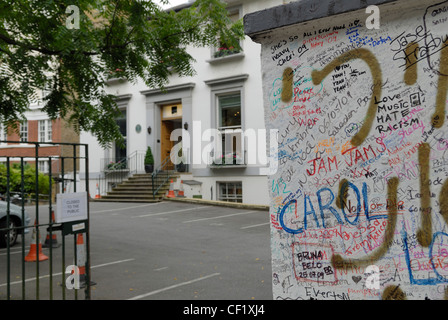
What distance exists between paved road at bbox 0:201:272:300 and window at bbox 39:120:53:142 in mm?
15032

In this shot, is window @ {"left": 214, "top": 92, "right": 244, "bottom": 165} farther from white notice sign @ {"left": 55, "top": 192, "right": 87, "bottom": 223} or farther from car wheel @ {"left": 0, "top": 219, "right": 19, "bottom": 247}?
white notice sign @ {"left": 55, "top": 192, "right": 87, "bottom": 223}

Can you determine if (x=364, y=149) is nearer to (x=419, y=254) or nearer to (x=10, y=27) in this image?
(x=419, y=254)

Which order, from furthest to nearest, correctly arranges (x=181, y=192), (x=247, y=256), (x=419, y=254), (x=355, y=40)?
1. (x=181, y=192)
2. (x=247, y=256)
3. (x=355, y=40)
4. (x=419, y=254)

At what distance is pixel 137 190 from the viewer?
20.2 meters

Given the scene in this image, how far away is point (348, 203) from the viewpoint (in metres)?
2.66

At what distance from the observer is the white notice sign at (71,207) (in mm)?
4828

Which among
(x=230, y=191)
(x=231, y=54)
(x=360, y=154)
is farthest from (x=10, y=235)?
(x=231, y=54)

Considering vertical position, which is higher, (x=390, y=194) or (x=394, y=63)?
(x=394, y=63)

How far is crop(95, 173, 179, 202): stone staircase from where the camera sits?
19.4 m

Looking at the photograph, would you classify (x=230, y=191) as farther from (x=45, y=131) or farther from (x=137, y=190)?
(x=45, y=131)

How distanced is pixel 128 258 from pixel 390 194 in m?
7.07

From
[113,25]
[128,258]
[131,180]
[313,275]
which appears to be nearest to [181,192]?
[131,180]

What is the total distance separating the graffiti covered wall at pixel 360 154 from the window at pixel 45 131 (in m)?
28.0

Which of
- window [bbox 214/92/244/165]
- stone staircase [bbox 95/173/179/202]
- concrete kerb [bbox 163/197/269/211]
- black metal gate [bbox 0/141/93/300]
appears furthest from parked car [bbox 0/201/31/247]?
window [bbox 214/92/244/165]
